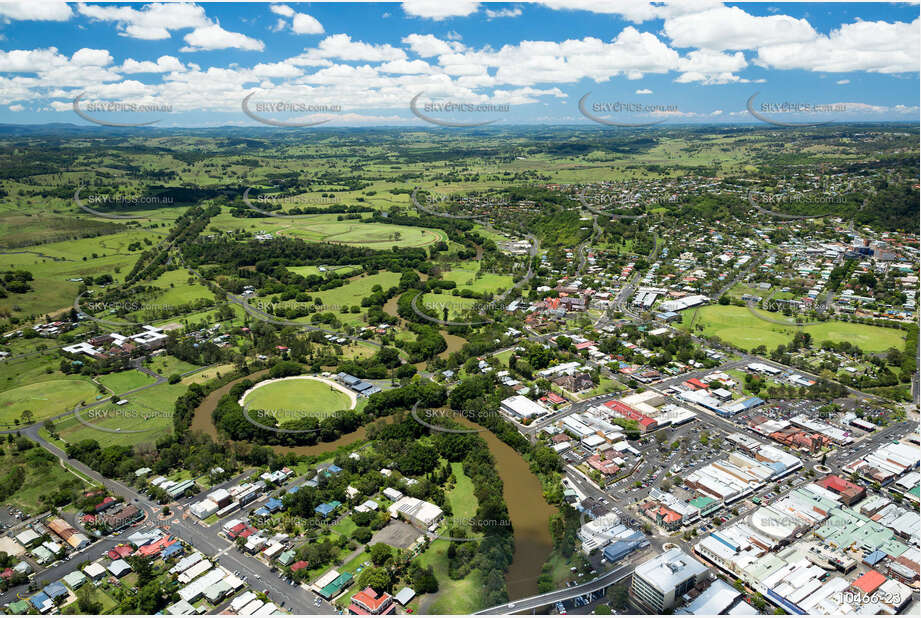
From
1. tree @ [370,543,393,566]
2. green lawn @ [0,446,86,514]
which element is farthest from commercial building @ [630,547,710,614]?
green lawn @ [0,446,86,514]

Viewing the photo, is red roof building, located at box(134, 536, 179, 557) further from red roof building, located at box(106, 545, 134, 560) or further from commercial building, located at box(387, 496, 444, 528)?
commercial building, located at box(387, 496, 444, 528)

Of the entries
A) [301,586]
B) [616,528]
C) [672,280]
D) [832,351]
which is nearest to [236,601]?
[301,586]

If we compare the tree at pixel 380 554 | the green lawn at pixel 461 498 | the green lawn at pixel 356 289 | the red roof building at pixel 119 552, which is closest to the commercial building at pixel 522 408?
the green lawn at pixel 461 498

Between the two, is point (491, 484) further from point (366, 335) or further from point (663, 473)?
point (366, 335)

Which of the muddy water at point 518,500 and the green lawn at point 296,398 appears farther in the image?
the green lawn at point 296,398

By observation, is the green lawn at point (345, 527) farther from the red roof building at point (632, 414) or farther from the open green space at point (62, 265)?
the open green space at point (62, 265)

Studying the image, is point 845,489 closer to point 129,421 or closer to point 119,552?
point 119,552
